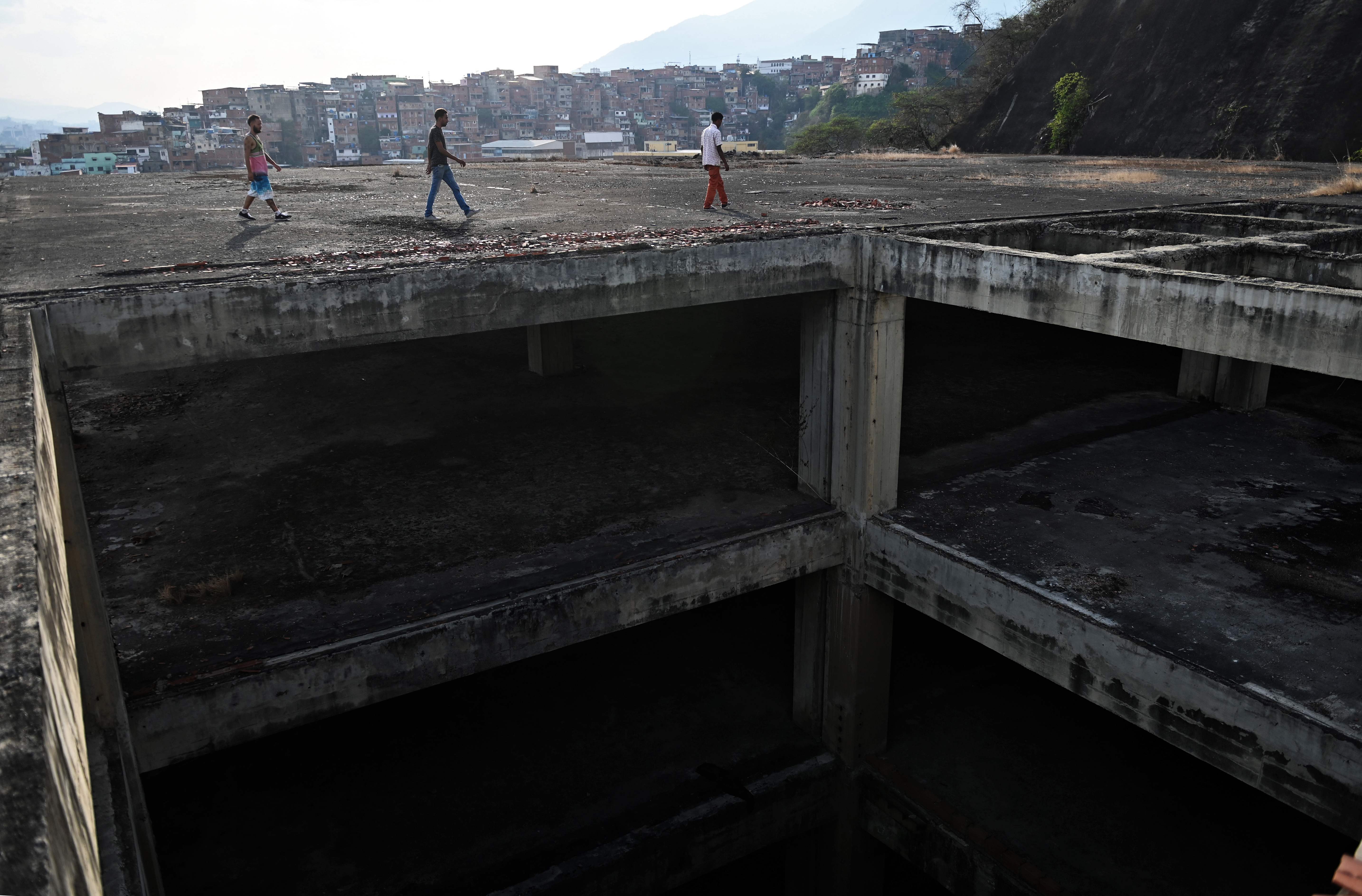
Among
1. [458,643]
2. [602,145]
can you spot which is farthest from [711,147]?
[602,145]

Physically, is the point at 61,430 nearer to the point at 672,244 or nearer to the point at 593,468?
the point at 672,244

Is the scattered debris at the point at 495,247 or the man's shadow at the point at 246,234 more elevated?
the man's shadow at the point at 246,234

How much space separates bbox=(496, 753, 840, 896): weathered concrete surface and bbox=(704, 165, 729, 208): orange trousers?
7645mm

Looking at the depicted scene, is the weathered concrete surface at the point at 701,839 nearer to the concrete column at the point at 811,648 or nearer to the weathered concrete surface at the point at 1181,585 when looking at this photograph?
the concrete column at the point at 811,648

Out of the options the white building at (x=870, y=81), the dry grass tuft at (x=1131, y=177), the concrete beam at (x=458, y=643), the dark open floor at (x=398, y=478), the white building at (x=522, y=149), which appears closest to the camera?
the concrete beam at (x=458, y=643)

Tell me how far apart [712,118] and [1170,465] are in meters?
7.43

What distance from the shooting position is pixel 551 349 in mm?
16062

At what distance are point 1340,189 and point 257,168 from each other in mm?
18013

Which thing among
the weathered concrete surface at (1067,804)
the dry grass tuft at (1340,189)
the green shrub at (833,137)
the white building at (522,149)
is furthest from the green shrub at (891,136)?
the white building at (522,149)

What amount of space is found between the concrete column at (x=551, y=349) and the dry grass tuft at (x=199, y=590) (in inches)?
306

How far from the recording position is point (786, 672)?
43.1 feet

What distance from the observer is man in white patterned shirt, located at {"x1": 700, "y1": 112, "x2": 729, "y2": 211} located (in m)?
11.6

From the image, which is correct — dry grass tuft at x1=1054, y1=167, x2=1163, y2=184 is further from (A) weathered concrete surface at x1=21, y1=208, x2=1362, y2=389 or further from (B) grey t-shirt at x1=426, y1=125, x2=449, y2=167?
(B) grey t-shirt at x1=426, y1=125, x2=449, y2=167

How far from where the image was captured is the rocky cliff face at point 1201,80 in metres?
29.5
